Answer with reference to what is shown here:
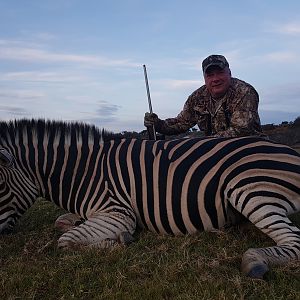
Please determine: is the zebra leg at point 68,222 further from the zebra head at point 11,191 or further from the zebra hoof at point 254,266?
the zebra hoof at point 254,266

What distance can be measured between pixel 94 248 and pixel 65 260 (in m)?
0.28

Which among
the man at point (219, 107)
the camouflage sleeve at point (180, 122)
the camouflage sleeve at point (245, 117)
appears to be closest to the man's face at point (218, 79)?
the man at point (219, 107)

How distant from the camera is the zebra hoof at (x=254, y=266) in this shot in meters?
2.49

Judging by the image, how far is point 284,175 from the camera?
327cm

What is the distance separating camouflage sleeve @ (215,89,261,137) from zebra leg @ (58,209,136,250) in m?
1.78

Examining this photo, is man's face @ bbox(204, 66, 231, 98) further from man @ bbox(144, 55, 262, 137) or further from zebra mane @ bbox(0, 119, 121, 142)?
zebra mane @ bbox(0, 119, 121, 142)

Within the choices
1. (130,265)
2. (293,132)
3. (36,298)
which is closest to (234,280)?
(130,265)

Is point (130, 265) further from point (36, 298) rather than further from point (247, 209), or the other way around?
point (247, 209)

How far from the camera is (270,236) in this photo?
3.02m

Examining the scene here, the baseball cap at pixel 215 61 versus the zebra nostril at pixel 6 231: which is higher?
the baseball cap at pixel 215 61

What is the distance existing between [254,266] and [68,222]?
2.07 meters

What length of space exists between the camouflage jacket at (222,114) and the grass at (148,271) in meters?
1.74

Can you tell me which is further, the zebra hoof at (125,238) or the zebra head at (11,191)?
the zebra head at (11,191)

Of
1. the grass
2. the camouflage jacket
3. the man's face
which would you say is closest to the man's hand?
the camouflage jacket
